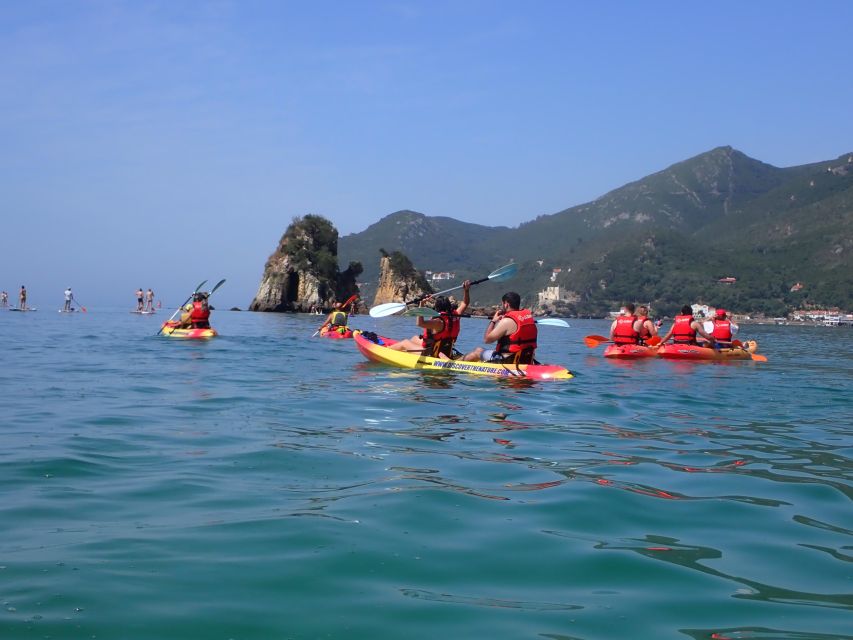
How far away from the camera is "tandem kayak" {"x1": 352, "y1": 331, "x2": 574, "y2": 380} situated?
47.8 feet

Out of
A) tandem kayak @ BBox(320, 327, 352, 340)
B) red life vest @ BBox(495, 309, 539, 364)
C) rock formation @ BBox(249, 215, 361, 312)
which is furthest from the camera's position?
rock formation @ BBox(249, 215, 361, 312)

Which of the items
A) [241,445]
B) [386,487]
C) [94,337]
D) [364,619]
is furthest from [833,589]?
[94,337]

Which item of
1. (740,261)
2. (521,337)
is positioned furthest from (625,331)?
(740,261)

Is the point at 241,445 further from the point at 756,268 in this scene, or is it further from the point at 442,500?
the point at 756,268

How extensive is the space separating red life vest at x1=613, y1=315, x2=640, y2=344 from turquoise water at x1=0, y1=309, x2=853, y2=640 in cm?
1067

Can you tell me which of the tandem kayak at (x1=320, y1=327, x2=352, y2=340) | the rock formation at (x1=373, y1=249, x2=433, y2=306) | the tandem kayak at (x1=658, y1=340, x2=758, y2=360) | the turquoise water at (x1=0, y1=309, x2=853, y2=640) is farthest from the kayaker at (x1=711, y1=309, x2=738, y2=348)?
the rock formation at (x1=373, y1=249, x2=433, y2=306)

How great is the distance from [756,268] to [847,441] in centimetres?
13840

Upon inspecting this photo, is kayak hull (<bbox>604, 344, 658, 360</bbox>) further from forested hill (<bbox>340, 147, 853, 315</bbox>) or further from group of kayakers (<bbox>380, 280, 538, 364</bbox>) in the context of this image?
forested hill (<bbox>340, 147, 853, 315</bbox>)

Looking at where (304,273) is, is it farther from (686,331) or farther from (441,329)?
(441,329)

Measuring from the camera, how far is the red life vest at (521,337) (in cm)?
1485

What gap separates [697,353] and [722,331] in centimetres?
172

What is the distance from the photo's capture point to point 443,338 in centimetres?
1603

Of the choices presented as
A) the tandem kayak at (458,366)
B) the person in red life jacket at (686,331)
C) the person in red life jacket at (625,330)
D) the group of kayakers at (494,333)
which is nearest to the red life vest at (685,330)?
the person in red life jacket at (686,331)

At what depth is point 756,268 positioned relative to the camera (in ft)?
448
